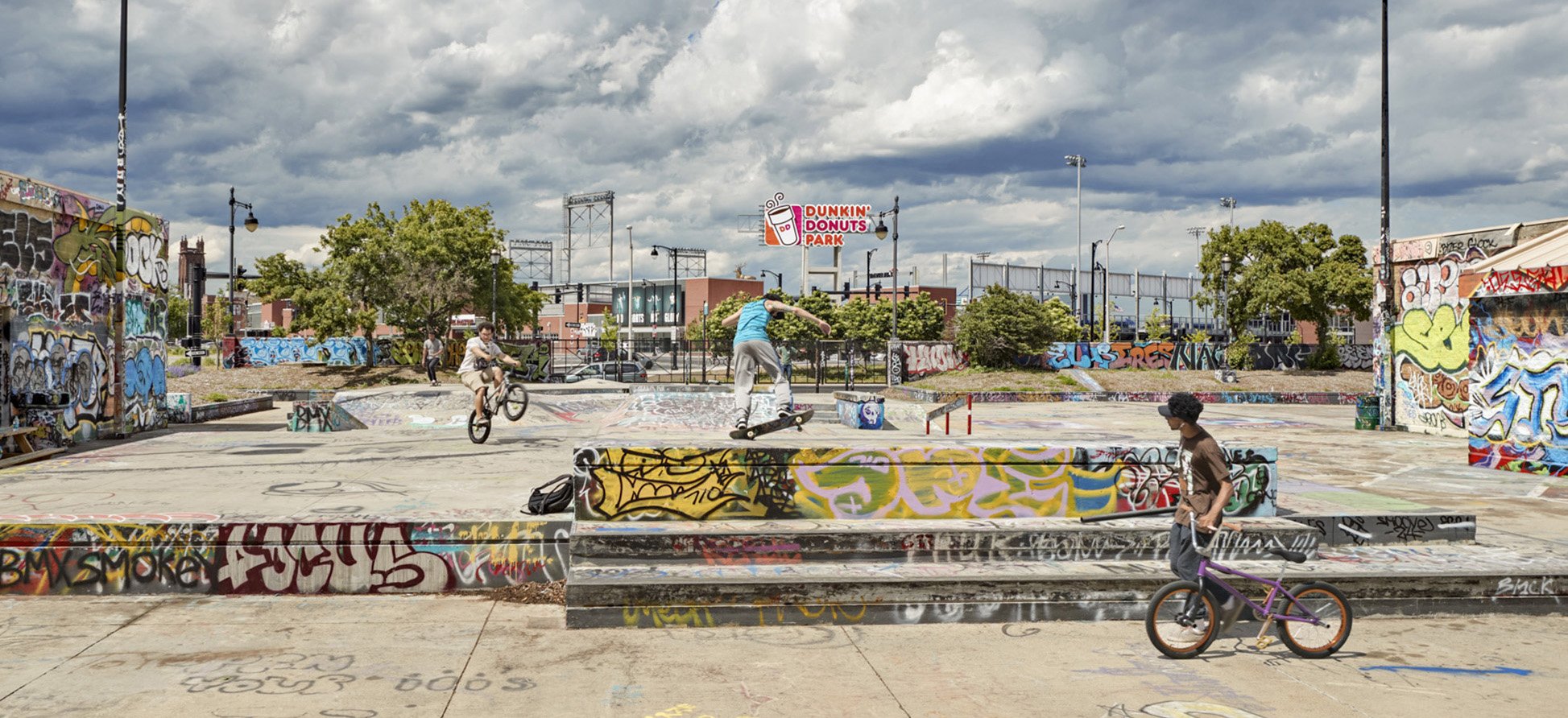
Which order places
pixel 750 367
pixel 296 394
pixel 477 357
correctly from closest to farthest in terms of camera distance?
pixel 750 367 → pixel 477 357 → pixel 296 394

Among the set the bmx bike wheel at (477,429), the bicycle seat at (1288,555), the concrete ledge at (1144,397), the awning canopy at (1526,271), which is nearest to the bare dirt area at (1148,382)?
the concrete ledge at (1144,397)

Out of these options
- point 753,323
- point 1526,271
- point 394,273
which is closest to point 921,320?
point 394,273

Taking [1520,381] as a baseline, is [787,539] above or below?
below

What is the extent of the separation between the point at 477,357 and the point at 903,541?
767 cm

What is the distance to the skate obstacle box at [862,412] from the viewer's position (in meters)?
19.3

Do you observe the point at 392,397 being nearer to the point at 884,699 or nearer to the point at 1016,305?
the point at 884,699

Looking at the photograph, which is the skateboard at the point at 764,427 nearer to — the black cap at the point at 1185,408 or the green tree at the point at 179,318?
the black cap at the point at 1185,408

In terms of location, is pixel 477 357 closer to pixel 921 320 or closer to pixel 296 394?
pixel 296 394

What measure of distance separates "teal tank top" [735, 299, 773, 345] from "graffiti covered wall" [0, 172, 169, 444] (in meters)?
10.9

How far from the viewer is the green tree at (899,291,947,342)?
2788 inches

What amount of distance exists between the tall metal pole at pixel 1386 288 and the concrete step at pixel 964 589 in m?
17.0

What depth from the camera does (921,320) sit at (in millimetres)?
72875

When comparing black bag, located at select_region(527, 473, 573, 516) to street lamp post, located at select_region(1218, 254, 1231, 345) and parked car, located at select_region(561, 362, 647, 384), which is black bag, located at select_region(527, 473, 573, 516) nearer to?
parked car, located at select_region(561, 362, 647, 384)

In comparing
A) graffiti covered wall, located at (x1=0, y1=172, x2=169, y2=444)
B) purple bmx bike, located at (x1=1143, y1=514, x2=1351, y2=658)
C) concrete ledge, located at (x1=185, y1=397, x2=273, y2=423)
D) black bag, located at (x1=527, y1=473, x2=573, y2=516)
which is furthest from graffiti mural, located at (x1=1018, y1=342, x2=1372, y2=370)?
purple bmx bike, located at (x1=1143, y1=514, x2=1351, y2=658)
